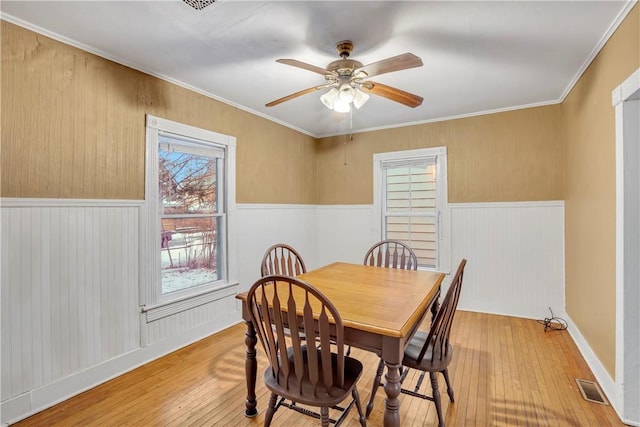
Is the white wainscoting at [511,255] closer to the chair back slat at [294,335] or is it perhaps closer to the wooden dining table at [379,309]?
the wooden dining table at [379,309]

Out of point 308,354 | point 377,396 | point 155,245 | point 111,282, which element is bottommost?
point 377,396

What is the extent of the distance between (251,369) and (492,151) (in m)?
3.49

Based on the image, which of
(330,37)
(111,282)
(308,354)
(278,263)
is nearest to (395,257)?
(278,263)

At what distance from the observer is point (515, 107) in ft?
11.6

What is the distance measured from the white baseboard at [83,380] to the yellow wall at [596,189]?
10.9 ft

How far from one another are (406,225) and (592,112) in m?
2.28

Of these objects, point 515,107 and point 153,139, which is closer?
point 153,139

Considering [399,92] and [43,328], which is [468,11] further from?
[43,328]

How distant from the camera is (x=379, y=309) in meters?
1.63

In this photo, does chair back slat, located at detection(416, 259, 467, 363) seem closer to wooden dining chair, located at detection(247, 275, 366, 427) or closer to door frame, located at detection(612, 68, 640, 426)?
wooden dining chair, located at detection(247, 275, 366, 427)

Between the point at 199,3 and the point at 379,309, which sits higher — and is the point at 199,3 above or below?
above

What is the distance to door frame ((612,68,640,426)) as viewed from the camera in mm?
1833

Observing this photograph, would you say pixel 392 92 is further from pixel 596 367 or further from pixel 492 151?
pixel 596 367

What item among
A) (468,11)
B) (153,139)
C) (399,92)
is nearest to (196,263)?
(153,139)
